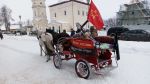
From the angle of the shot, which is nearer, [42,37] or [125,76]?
[125,76]

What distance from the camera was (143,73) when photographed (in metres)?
7.78

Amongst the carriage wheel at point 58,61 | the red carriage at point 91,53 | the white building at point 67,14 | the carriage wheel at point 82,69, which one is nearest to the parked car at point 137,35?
the carriage wheel at point 58,61

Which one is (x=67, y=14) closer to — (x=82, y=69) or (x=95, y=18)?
(x=95, y=18)

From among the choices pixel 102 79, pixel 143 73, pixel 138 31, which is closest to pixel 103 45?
pixel 102 79

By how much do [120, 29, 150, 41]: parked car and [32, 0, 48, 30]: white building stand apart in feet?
146

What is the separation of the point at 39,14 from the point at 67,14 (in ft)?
37.2

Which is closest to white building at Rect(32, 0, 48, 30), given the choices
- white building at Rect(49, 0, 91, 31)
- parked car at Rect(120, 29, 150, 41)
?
white building at Rect(49, 0, 91, 31)

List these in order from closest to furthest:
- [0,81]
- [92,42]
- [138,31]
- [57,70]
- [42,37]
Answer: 1. [92,42]
2. [0,81]
3. [57,70]
4. [42,37]
5. [138,31]

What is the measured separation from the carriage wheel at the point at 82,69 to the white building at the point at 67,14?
5183 cm

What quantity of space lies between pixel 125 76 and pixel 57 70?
8.80 ft

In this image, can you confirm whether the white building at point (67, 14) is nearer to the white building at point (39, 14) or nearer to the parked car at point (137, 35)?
the white building at point (39, 14)

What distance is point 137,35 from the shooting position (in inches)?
952

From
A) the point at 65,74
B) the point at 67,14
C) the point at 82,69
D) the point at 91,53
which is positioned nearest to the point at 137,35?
the point at 65,74

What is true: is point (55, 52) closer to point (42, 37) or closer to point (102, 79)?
point (42, 37)
